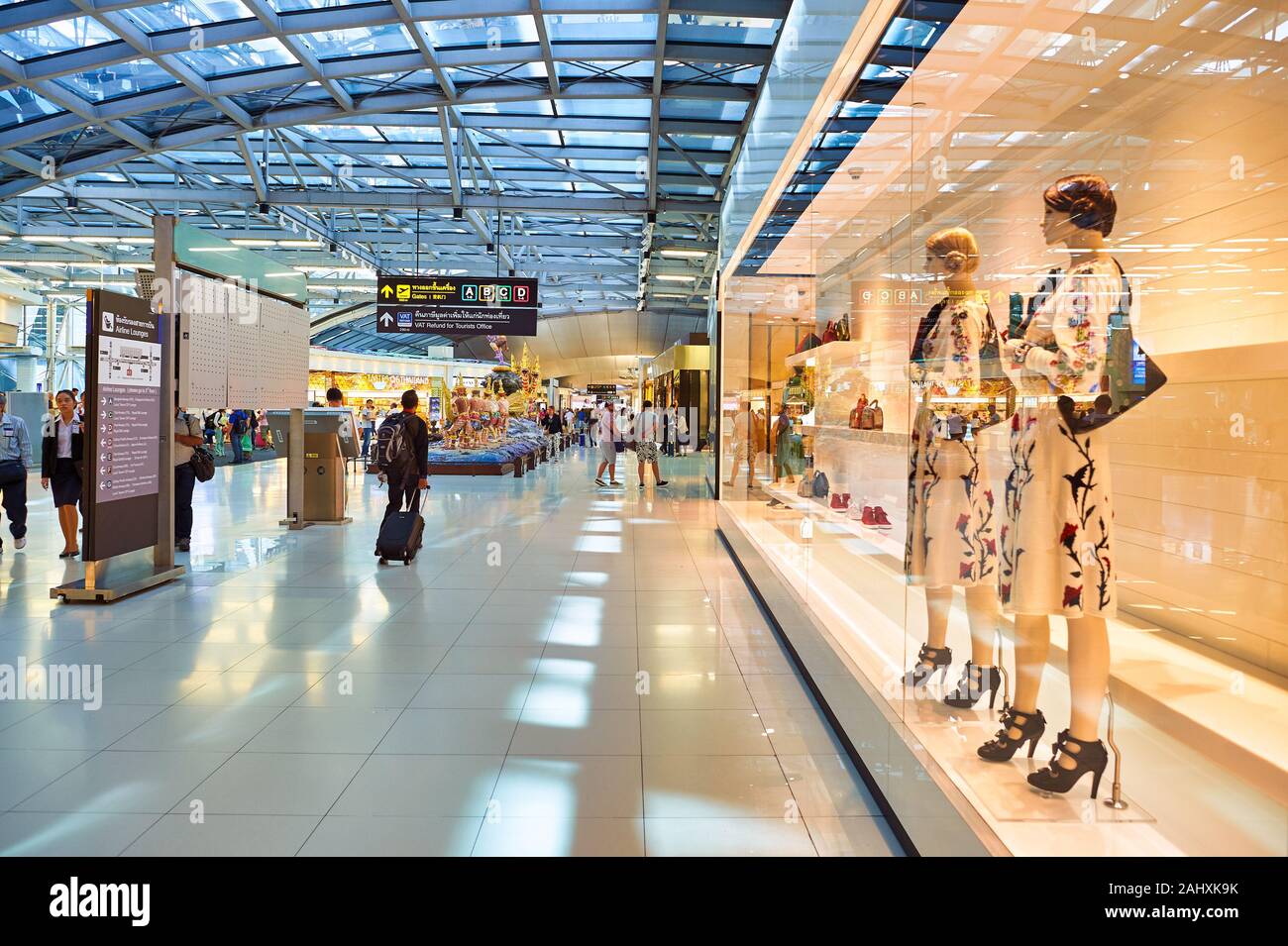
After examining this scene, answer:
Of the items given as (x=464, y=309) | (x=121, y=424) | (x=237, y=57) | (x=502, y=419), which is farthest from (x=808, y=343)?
(x=502, y=419)

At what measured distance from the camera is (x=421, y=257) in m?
26.4

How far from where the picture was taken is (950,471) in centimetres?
293

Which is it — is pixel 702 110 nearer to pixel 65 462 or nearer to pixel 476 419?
pixel 65 462

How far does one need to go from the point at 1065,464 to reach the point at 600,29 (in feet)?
31.0

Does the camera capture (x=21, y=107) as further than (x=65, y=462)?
Yes

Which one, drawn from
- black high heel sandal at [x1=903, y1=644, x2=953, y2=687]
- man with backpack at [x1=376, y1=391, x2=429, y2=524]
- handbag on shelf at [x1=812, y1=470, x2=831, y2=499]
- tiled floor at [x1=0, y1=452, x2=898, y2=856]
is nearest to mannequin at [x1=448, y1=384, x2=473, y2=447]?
man with backpack at [x1=376, y1=391, x2=429, y2=524]

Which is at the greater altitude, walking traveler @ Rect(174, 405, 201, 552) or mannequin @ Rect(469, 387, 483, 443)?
mannequin @ Rect(469, 387, 483, 443)

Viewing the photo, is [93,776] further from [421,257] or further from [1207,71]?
[421,257]

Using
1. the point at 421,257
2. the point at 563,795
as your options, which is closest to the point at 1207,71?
the point at 563,795

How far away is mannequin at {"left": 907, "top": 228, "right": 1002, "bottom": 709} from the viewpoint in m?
2.83

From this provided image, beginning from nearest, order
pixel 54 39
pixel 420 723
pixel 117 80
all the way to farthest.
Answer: pixel 420 723
pixel 54 39
pixel 117 80

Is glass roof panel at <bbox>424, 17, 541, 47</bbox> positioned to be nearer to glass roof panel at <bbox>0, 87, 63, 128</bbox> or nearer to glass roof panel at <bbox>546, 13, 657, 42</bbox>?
glass roof panel at <bbox>546, 13, 657, 42</bbox>

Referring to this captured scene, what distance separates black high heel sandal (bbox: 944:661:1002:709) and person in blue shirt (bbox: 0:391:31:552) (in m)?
7.99

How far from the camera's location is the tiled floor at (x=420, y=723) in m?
2.61
